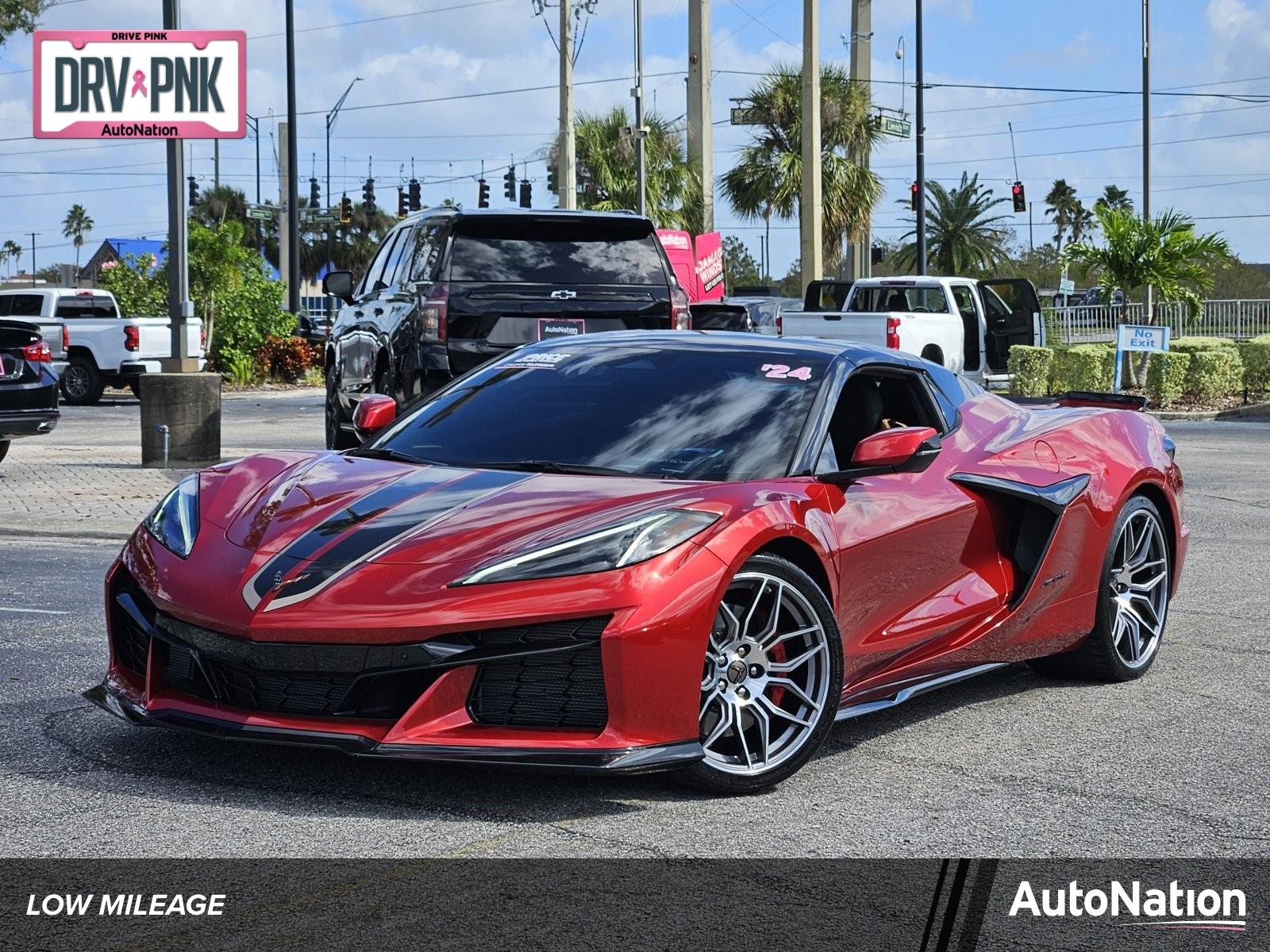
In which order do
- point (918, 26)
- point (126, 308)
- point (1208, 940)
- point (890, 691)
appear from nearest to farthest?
1. point (1208, 940)
2. point (890, 691)
3. point (126, 308)
4. point (918, 26)

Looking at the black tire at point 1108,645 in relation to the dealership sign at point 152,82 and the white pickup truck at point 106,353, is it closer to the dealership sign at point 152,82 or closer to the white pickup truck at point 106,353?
the dealership sign at point 152,82

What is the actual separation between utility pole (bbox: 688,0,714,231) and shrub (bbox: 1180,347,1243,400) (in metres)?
15.7

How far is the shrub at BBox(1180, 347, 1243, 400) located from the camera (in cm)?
2834

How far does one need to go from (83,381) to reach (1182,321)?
27.7m

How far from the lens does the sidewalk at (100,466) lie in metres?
11.6

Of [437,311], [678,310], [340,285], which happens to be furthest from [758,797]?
[340,285]

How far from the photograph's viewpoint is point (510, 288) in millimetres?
12719

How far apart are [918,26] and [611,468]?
40716mm

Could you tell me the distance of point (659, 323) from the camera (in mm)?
13164

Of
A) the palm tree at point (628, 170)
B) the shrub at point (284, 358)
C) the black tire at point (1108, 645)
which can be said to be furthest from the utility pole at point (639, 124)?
the black tire at point (1108, 645)

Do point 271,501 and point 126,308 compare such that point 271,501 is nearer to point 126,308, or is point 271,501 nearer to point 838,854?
point 838,854

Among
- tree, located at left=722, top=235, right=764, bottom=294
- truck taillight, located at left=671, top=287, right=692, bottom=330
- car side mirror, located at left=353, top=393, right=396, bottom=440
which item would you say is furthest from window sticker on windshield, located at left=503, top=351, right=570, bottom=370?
tree, located at left=722, top=235, right=764, bottom=294

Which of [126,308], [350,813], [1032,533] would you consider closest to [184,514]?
[350,813]

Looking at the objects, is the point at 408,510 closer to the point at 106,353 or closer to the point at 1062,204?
the point at 106,353
